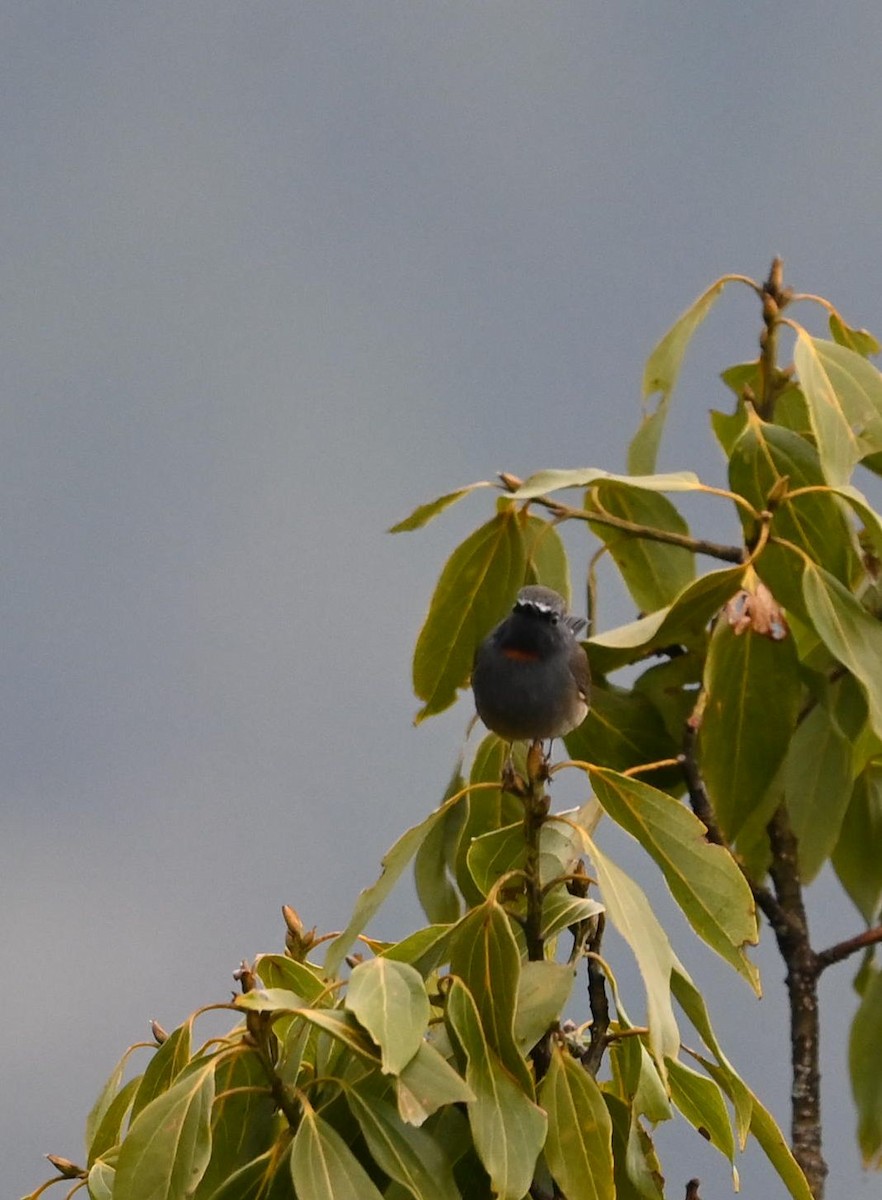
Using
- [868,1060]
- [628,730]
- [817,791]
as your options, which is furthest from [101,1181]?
[868,1060]

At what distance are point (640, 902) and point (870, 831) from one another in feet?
3.54

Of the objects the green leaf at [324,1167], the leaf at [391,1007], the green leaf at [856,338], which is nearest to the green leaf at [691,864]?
the leaf at [391,1007]

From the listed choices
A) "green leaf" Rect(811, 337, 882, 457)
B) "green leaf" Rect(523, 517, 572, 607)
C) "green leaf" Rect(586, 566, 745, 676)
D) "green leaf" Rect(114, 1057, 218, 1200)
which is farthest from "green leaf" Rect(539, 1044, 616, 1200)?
"green leaf" Rect(811, 337, 882, 457)

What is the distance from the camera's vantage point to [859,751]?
3164mm

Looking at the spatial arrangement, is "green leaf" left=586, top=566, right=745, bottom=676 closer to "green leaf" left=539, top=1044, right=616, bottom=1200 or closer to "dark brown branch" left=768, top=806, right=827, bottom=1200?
"dark brown branch" left=768, top=806, right=827, bottom=1200

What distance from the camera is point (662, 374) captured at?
11.2ft

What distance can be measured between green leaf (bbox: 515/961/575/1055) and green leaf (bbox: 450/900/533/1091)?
0.05 meters

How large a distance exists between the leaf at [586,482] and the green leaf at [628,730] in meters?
0.42

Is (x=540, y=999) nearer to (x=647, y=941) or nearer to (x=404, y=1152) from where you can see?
(x=647, y=941)

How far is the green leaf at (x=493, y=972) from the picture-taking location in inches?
87.0

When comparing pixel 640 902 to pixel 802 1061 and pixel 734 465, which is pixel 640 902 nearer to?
pixel 802 1061

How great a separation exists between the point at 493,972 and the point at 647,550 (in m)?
1.26

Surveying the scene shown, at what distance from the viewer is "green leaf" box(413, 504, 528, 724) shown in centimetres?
309

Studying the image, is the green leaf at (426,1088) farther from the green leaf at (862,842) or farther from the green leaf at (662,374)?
the green leaf at (662,374)
